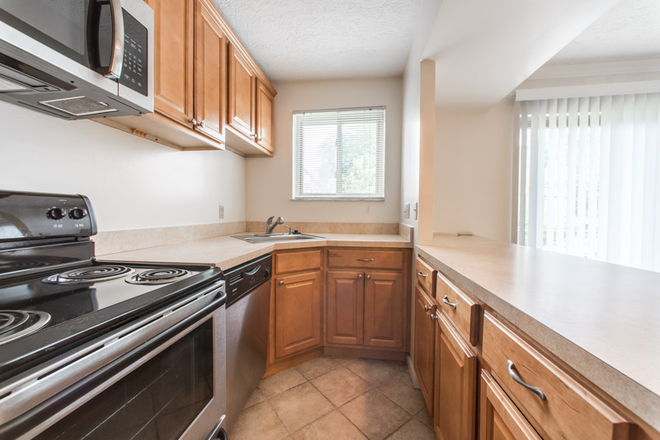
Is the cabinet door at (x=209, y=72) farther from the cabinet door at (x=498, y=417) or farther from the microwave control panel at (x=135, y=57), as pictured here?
the cabinet door at (x=498, y=417)

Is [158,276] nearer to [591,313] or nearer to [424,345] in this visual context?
[591,313]

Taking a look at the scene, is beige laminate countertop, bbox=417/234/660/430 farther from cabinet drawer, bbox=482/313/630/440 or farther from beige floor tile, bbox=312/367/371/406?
beige floor tile, bbox=312/367/371/406

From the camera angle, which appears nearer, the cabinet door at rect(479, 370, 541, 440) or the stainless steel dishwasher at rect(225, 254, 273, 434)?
the cabinet door at rect(479, 370, 541, 440)

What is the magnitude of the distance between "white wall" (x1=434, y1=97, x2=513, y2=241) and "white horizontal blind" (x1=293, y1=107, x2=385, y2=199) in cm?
57

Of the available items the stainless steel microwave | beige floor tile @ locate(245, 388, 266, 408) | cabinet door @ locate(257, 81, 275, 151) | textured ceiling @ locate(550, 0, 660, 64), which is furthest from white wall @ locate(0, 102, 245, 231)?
textured ceiling @ locate(550, 0, 660, 64)

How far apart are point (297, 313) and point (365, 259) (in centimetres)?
63

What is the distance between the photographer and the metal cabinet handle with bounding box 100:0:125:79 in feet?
2.55

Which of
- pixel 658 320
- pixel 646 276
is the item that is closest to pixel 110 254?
pixel 658 320

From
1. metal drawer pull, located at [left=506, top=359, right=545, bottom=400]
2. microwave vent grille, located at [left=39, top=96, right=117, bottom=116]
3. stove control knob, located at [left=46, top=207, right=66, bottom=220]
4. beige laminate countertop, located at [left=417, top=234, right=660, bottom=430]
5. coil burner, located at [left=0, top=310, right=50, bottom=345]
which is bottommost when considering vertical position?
metal drawer pull, located at [left=506, top=359, right=545, bottom=400]

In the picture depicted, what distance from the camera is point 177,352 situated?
2.70 ft

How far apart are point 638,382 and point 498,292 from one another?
0.35 meters

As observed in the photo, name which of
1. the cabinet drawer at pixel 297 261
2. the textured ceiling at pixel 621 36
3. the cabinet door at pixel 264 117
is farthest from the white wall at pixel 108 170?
the textured ceiling at pixel 621 36

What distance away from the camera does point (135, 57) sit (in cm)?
92

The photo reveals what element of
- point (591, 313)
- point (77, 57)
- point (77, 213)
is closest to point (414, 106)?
point (591, 313)
